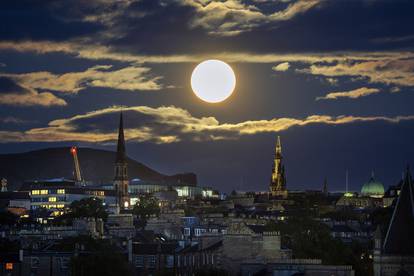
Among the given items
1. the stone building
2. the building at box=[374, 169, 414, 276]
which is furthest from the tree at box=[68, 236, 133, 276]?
the building at box=[374, 169, 414, 276]

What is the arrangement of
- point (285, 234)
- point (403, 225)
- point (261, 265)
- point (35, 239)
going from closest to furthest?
point (261, 265) → point (403, 225) → point (35, 239) → point (285, 234)

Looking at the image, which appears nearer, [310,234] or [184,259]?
[184,259]

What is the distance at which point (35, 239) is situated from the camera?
482 ft

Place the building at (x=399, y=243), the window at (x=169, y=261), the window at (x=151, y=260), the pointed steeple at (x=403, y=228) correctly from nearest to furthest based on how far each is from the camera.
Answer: the building at (x=399, y=243) → the pointed steeple at (x=403, y=228) → the window at (x=169, y=261) → the window at (x=151, y=260)

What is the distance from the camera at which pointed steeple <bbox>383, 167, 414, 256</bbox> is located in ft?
396

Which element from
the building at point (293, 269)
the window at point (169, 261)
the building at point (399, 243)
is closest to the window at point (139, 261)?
the window at point (169, 261)

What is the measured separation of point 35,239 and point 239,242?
36.5 metres

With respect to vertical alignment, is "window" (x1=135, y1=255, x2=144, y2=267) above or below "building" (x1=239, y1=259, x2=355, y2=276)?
above

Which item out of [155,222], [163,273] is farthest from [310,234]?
[163,273]

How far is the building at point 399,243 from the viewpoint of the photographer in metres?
119

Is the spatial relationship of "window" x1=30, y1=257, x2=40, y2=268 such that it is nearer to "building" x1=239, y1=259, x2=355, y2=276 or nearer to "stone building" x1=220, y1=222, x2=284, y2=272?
"stone building" x1=220, y1=222, x2=284, y2=272

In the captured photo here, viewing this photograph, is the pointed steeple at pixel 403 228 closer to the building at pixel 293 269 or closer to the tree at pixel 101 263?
the building at pixel 293 269

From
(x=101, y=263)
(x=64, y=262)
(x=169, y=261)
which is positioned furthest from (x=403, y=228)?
(x=64, y=262)

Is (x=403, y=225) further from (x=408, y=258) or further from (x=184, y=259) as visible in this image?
(x=184, y=259)
